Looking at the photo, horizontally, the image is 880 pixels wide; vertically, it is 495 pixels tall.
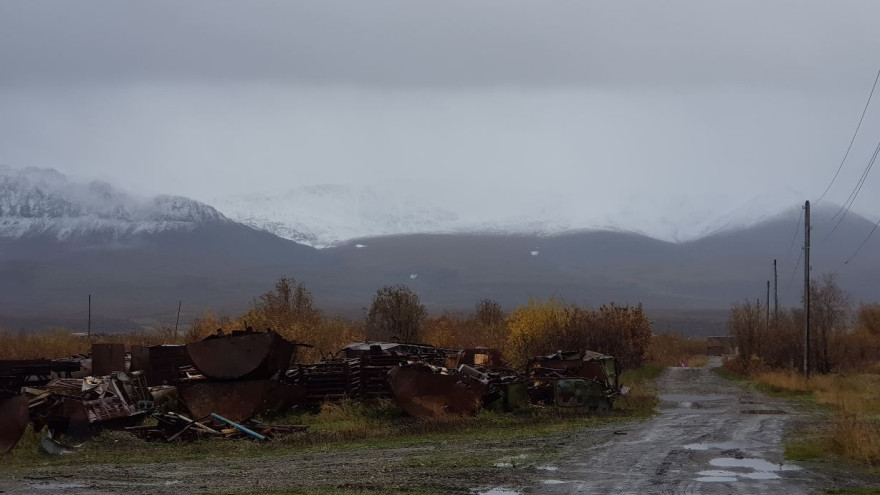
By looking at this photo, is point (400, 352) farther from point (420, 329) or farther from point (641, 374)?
point (641, 374)

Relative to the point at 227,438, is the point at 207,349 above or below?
above

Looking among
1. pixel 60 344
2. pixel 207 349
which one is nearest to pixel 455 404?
pixel 207 349

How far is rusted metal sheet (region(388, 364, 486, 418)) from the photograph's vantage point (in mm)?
25562

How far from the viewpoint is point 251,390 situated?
25703mm

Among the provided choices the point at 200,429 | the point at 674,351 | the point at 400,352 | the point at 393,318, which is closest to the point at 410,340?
the point at 393,318

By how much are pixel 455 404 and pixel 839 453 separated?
33.5ft

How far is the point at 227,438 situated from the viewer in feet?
72.8

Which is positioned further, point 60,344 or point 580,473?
point 60,344

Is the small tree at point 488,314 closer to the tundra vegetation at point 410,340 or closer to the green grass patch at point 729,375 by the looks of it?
the tundra vegetation at point 410,340

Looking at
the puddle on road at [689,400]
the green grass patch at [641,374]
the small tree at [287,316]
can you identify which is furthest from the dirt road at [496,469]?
Result: the green grass patch at [641,374]

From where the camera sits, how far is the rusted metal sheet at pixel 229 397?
25312 millimetres

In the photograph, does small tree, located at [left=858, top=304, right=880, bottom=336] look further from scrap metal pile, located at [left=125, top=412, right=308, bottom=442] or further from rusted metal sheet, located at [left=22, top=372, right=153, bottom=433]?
rusted metal sheet, located at [left=22, top=372, right=153, bottom=433]

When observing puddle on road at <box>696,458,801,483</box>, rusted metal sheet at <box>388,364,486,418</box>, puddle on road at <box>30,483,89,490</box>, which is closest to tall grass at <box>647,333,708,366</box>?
rusted metal sheet at <box>388,364,486,418</box>

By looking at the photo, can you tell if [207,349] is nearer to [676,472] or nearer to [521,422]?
[521,422]
